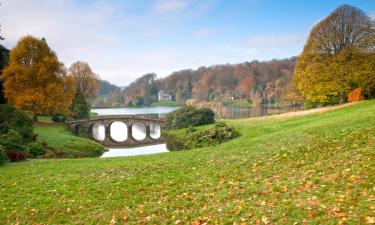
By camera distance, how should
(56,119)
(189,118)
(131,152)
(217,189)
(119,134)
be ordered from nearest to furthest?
(217,189) < (131,152) < (189,118) < (56,119) < (119,134)

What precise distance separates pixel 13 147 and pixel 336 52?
38.5 m

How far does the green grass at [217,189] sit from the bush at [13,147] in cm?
455

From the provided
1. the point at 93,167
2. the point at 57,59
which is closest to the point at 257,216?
the point at 93,167

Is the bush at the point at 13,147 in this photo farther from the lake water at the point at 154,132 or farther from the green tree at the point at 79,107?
the green tree at the point at 79,107

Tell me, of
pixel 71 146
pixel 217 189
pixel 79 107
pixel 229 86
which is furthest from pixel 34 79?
pixel 229 86

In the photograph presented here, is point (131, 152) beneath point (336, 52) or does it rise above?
beneath

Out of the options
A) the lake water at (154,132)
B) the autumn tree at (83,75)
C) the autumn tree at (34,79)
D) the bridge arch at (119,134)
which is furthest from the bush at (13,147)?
the autumn tree at (83,75)

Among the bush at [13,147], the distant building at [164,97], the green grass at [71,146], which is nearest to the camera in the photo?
the bush at [13,147]

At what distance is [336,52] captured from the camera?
39.9 metres

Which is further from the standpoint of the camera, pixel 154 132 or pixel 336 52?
pixel 154 132

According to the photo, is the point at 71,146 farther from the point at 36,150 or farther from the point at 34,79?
the point at 34,79

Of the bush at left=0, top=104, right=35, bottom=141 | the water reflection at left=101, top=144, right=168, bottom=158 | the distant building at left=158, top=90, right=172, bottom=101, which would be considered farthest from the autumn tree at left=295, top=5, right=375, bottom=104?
the distant building at left=158, top=90, right=172, bottom=101

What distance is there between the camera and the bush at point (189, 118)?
51500 mm

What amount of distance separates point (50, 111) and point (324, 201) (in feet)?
167
